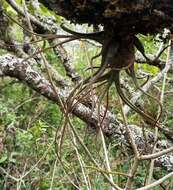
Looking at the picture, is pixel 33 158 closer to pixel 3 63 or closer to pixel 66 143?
pixel 66 143

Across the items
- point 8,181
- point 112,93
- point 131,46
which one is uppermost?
point 131,46

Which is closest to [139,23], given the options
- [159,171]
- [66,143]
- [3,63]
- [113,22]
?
[113,22]

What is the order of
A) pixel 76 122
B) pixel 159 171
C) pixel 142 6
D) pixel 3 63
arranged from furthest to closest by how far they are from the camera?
1. pixel 76 122
2. pixel 159 171
3. pixel 3 63
4. pixel 142 6

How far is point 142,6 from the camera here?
2.21ft

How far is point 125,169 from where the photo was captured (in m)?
2.53

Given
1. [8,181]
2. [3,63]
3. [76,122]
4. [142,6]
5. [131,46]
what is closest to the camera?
[142,6]

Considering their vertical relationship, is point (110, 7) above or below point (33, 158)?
above

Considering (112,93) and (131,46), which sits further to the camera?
(112,93)

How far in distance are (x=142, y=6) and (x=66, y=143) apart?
211 centimetres

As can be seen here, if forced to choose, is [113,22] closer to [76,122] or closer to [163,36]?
[163,36]

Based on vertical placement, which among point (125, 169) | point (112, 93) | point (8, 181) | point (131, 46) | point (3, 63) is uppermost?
point (131, 46)

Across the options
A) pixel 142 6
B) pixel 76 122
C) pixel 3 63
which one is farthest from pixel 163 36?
pixel 76 122

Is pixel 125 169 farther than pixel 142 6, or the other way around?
pixel 125 169

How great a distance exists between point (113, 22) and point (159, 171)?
184cm
